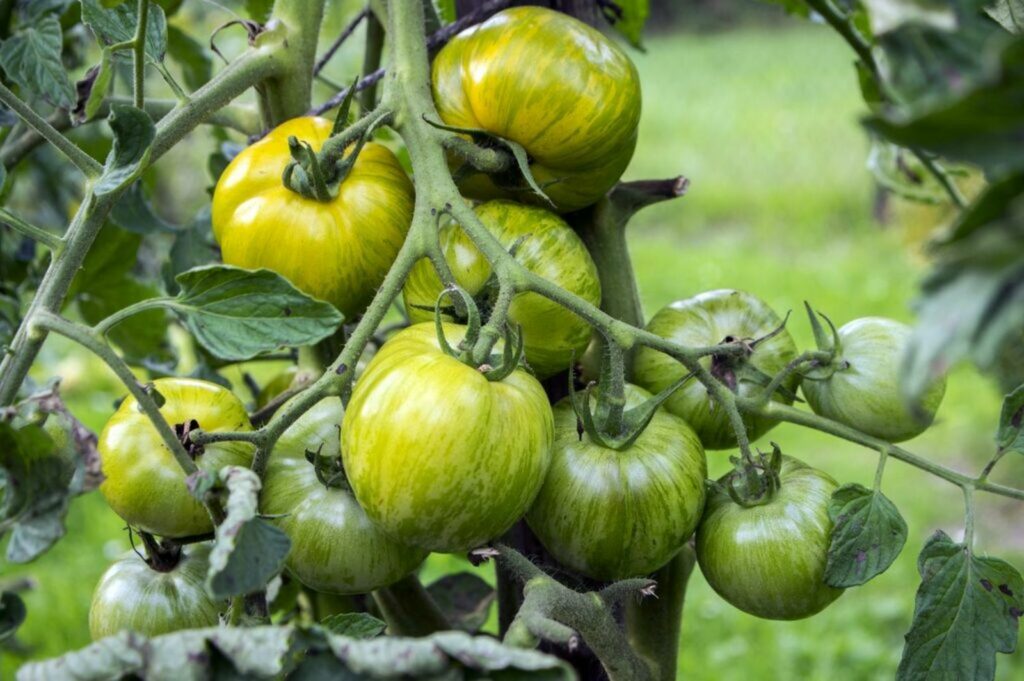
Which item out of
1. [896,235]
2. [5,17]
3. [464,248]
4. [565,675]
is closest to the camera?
[565,675]

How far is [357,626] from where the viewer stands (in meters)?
0.70

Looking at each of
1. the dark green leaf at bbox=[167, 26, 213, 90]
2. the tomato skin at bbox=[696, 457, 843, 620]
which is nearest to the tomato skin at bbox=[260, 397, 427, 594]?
the tomato skin at bbox=[696, 457, 843, 620]

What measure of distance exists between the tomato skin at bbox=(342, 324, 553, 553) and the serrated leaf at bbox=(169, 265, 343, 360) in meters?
0.05

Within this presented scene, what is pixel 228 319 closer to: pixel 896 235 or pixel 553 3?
pixel 553 3

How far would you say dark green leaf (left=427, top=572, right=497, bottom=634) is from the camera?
1.16 metres

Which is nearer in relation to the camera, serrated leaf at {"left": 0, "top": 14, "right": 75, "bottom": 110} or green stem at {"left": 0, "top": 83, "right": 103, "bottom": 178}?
green stem at {"left": 0, "top": 83, "right": 103, "bottom": 178}

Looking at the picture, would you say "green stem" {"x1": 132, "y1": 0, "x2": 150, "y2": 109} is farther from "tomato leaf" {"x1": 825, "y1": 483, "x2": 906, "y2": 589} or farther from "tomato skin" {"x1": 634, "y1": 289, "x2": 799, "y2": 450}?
"tomato leaf" {"x1": 825, "y1": 483, "x2": 906, "y2": 589}

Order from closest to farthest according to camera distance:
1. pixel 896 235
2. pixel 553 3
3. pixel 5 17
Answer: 1. pixel 553 3
2. pixel 5 17
3. pixel 896 235

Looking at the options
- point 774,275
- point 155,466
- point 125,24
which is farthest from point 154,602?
point 774,275

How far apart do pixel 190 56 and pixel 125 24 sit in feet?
1.91

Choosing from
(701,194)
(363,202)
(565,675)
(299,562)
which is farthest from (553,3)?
(701,194)

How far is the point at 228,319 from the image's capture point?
725 millimetres

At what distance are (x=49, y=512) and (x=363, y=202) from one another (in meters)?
0.32

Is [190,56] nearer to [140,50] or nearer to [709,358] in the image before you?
[140,50]
